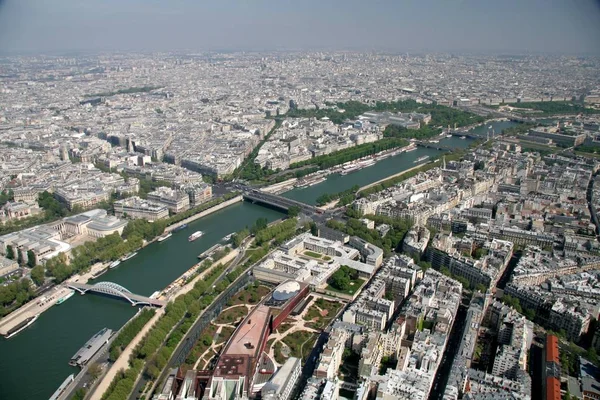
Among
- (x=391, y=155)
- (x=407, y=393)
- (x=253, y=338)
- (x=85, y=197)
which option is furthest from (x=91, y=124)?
(x=407, y=393)

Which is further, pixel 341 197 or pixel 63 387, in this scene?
pixel 341 197

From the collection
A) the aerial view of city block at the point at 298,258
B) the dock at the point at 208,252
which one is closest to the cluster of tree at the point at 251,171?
the aerial view of city block at the point at 298,258

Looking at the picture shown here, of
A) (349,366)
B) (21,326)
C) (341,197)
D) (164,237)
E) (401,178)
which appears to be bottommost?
(21,326)

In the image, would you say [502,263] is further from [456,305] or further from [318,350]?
[318,350]

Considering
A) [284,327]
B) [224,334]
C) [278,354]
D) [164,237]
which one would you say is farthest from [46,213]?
[278,354]

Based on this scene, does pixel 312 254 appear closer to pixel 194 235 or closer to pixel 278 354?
pixel 194 235

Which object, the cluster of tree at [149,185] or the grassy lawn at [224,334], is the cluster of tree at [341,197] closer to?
the cluster of tree at [149,185]
